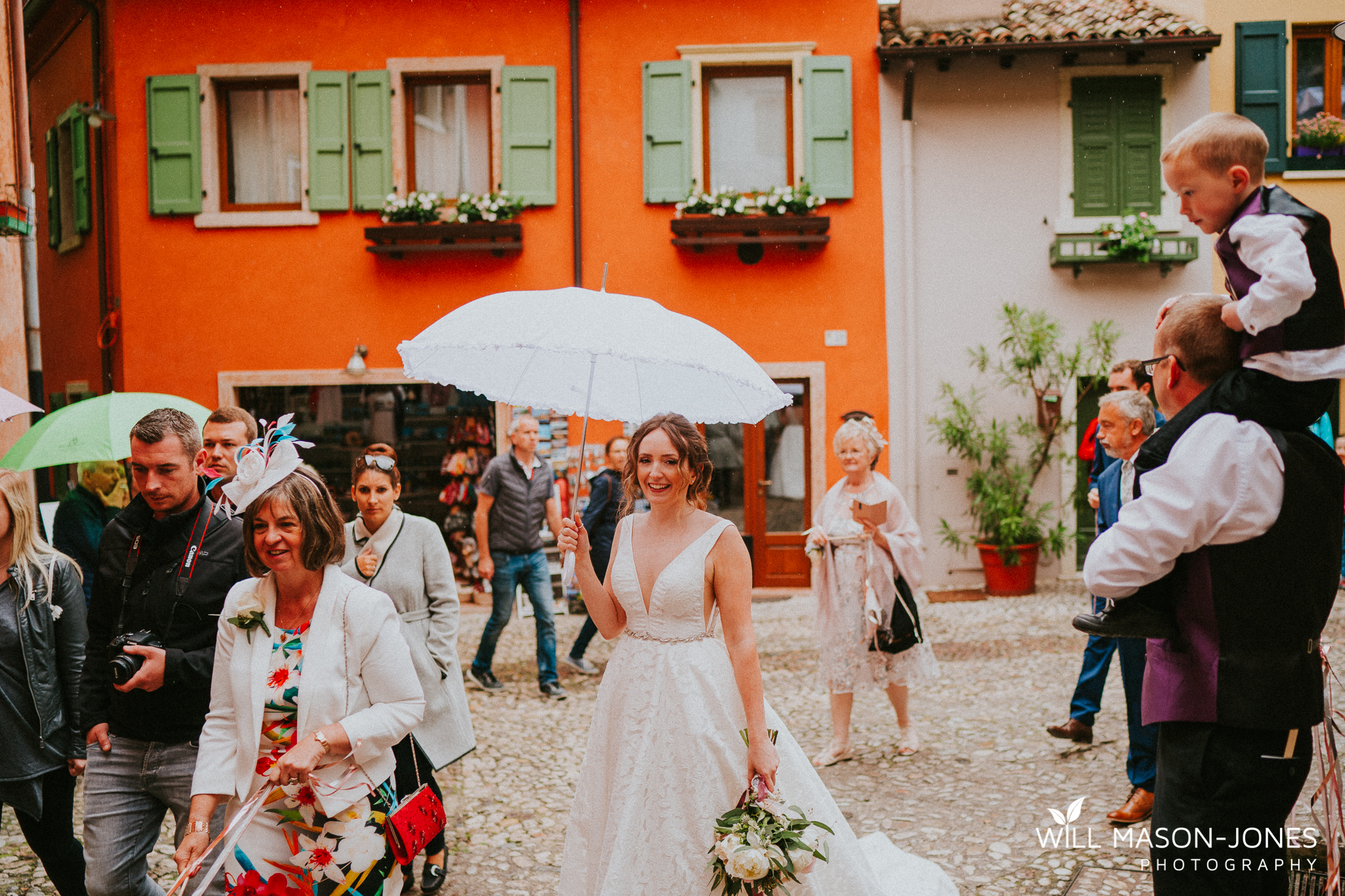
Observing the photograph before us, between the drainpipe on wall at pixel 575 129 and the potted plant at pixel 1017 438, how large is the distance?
412 centimetres

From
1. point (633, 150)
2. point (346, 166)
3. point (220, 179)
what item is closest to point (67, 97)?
point (220, 179)

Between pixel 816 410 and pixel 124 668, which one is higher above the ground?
pixel 816 410

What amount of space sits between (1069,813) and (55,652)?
3.93 meters

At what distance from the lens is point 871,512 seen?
523 centimetres

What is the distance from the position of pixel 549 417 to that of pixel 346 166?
348 cm

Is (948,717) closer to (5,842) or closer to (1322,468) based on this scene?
(1322,468)

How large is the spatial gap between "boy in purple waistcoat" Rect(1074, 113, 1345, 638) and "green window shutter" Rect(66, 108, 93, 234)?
488 inches

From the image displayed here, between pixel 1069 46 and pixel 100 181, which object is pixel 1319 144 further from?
pixel 100 181

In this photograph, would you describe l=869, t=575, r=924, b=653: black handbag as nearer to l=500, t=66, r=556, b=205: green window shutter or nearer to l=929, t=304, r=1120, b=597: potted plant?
l=929, t=304, r=1120, b=597: potted plant

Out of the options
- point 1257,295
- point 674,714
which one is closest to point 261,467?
point 674,714

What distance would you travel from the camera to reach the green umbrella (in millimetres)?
4473

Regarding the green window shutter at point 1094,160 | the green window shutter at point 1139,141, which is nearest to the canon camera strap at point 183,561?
the green window shutter at point 1094,160

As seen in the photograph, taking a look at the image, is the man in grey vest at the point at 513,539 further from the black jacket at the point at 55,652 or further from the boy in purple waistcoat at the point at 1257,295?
the boy in purple waistcoat at the point at 1257,295

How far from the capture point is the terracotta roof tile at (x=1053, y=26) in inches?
412
